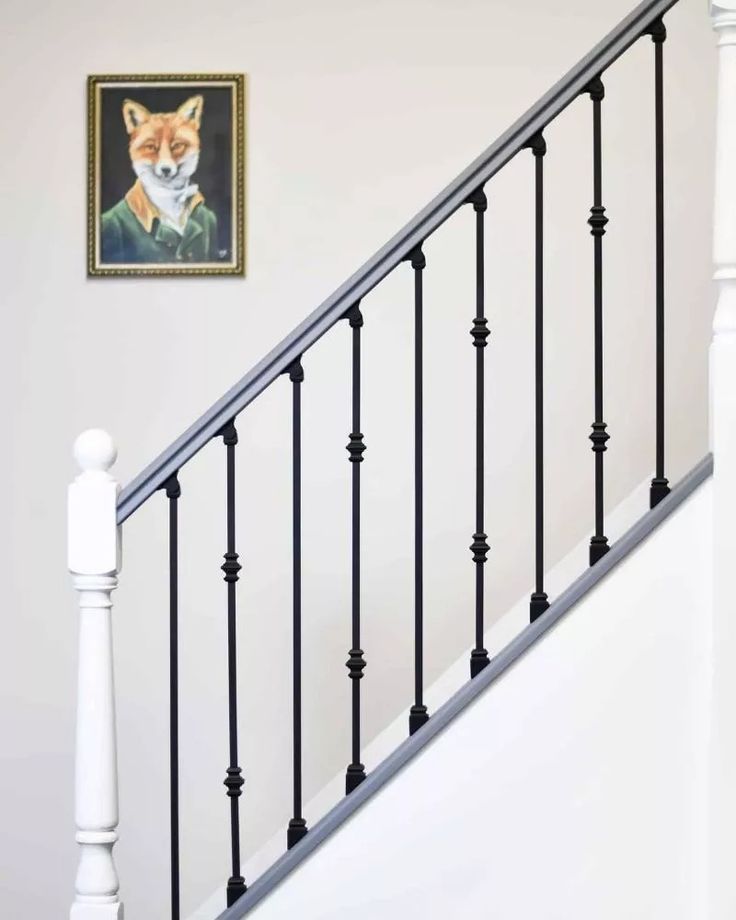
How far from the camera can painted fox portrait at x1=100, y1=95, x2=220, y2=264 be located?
155 inches

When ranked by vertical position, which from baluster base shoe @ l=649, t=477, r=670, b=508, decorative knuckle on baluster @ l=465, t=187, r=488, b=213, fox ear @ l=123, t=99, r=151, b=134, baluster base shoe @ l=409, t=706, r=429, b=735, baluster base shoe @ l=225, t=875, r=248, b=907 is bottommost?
baluster base shoe @ l=225, t=875, r=248, b=907

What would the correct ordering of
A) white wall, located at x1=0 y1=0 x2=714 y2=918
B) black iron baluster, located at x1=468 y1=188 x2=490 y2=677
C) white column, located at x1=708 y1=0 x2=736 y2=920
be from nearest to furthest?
white column, located at x1=708 y1=0 x2=736 y2=920, black iron baluster, located at x1=468 y1=188 x2=490 y2=677, white wall, located at x1=0 y1=0 x2=714 y2=918

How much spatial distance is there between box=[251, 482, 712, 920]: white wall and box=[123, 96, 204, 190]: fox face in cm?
216

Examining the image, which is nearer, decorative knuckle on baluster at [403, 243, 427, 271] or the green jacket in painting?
decorative knuckle on baluster at [403, 243, 427, 271]

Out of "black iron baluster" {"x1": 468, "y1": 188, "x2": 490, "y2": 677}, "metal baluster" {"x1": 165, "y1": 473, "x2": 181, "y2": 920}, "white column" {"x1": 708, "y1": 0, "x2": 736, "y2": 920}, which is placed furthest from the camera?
"metal baluster" {"x1": 165, "y1": 473, "x2": 181, "y2": 920}

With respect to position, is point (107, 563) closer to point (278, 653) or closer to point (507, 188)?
point (278, 653)

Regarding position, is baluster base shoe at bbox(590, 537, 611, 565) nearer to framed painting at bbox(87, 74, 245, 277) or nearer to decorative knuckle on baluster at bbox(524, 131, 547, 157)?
decorative knuckle on baluster at bbox(524, 131, 547, 157)

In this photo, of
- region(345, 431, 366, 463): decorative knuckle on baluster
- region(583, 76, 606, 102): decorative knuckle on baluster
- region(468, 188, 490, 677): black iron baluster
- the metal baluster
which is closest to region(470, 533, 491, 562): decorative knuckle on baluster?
region(468, 188, 490, 677): black iron baluster

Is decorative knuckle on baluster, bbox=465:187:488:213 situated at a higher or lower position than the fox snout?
lower

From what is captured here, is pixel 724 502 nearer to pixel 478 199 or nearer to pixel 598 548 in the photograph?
pixel 598 548

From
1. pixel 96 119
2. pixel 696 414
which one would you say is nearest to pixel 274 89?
pixel 96 119

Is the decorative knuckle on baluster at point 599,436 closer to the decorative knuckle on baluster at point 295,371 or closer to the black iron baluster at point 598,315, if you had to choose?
the black iron baluster at point 598,315

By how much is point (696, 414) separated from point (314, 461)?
1045mm

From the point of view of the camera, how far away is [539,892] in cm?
221
